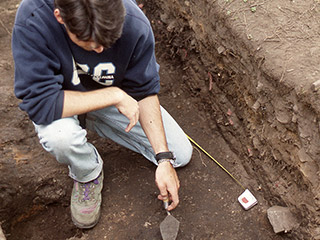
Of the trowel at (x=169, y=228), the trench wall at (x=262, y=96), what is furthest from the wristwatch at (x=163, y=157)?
the trench wall at (x=262, y=96)

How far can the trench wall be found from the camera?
1994 mm

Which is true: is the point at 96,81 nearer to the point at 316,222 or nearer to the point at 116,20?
the point at 116,20

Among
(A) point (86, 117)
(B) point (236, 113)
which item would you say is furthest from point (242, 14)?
(A) point (86, 117)

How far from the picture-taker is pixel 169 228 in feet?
7.08

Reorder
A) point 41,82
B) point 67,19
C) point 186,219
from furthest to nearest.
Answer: point 186,219 < point 41,82 < point 67,19

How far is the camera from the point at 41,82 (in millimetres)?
1769

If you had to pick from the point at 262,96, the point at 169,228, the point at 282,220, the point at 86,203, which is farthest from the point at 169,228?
the point at 262,96

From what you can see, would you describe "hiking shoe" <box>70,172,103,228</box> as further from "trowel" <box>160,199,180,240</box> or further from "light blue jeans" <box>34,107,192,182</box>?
"trowel" <box>160,199,180,240</box>

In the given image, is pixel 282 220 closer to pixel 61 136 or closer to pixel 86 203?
pixel 86 203

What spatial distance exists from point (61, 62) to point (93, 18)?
0.51 meters

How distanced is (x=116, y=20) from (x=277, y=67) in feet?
3.37

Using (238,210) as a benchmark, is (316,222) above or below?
above

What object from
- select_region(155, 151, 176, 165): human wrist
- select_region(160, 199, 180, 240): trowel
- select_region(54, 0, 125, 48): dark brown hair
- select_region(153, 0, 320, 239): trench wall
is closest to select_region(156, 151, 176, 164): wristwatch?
select_region(155, 151, 176, 165): human wrist

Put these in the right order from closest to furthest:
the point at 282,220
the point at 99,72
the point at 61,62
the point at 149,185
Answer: the point at 61,62 < the point at 99,72 < the point at 282,220 < the point at 149,185
